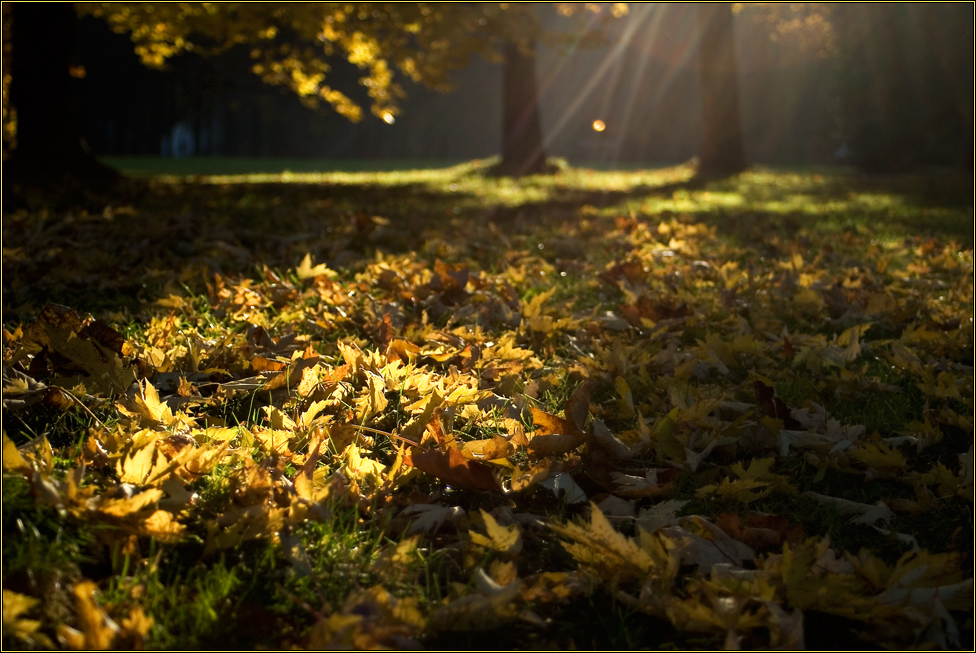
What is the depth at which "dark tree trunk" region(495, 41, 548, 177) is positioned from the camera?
2039 cm

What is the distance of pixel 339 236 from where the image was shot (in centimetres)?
633

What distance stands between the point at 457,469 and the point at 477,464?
0.17 ft

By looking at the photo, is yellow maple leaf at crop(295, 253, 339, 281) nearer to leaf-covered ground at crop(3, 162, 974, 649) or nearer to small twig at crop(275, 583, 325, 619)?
leaf-covered ground at crop(3, 162, 974, 649)

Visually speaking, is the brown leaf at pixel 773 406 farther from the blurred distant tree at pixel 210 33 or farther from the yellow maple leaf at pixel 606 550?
the blurred distant tree at pixel 210 33

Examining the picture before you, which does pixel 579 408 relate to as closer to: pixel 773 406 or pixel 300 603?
pixel 773 406

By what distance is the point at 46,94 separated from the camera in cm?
1261

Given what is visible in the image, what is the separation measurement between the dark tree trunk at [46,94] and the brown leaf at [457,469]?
1176 cm

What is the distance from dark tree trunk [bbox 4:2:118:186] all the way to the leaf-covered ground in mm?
9123

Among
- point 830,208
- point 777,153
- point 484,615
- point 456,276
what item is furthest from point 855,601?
point 777,153

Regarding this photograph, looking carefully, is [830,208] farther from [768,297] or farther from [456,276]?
[456,276]

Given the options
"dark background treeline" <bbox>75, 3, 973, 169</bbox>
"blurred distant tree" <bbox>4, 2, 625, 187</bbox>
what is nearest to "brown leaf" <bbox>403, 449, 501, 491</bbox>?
"blurred distant tree" <bbox>4, 2, 625, 187</bbox>

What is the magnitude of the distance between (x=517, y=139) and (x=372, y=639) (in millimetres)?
20163

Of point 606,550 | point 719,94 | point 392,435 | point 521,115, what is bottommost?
point 606,550

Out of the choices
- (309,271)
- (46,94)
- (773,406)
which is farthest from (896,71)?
(773,406)
